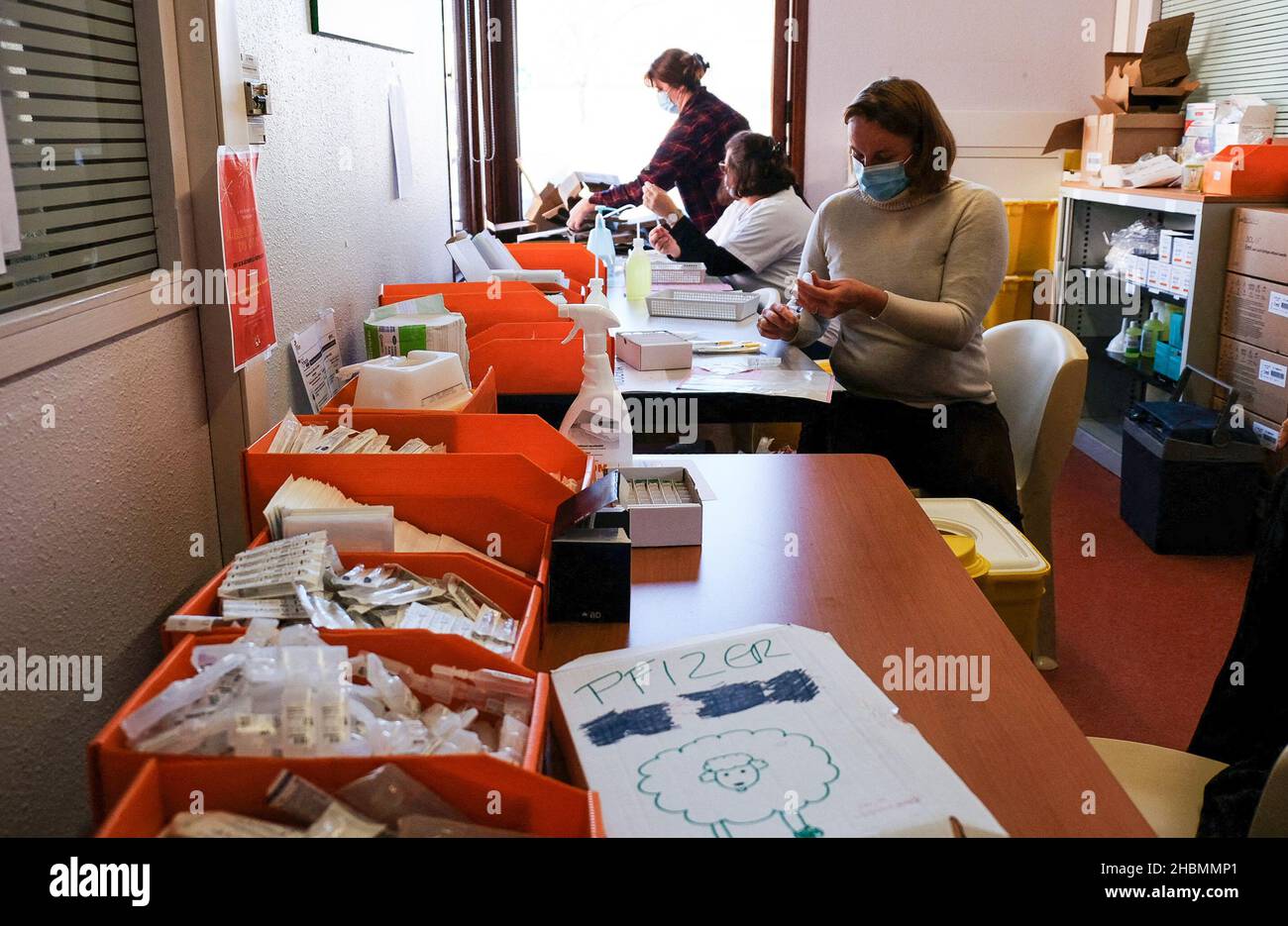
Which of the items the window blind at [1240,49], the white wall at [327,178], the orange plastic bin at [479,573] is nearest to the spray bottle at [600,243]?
the white wall at [327,178]

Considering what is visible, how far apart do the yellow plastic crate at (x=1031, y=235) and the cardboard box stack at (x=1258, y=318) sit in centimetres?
152

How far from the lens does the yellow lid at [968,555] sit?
1796mm

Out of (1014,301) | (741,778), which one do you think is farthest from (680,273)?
(741,778)

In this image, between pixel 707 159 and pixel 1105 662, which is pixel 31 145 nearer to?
pixel 1105 662

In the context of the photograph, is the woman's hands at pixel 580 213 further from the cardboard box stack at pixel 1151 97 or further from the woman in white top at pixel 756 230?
the cardboard box stack at pixel 1151 97

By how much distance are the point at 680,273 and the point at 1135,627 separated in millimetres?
1803

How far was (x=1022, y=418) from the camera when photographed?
8.69ft

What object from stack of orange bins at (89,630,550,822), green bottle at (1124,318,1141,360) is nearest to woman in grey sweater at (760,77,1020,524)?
stack of orange bins at (89,630,550,822)

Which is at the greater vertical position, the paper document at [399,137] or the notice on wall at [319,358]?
the paper document at [399,137]

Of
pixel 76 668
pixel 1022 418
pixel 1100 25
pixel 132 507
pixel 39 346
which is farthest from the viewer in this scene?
pixel 1100 25

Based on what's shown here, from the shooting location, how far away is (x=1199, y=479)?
140 inches

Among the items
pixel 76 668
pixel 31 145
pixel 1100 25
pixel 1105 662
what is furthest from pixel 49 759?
pixel 1100 25
